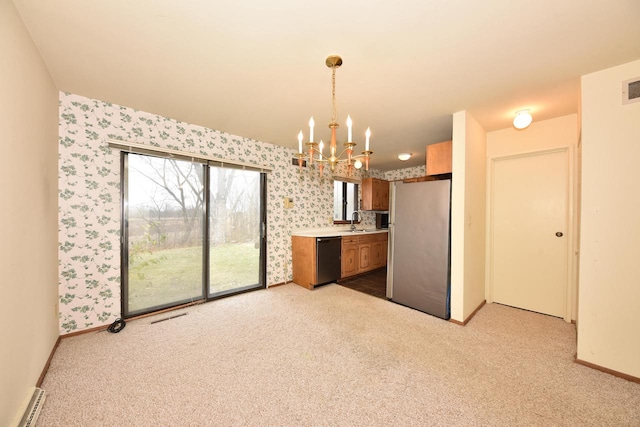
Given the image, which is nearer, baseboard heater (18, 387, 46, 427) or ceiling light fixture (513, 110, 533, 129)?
baseboard heater (18, 387, 46, 427)

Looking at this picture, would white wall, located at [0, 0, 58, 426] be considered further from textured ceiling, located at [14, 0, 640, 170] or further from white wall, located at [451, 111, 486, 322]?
white wall, located at [451, 111, 486, 322]

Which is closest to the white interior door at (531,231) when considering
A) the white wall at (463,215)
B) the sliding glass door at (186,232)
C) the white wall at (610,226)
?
the white wall at (463,215)

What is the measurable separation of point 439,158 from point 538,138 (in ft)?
4.05

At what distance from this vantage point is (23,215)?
1.51 m

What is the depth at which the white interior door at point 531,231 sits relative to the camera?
2840 mm

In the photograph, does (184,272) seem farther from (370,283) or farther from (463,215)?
(463,215)

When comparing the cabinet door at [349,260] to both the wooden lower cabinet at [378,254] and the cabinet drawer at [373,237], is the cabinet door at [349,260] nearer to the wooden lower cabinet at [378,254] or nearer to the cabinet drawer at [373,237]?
the cabinet drawer at [373,237]

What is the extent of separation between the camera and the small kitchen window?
5230mm

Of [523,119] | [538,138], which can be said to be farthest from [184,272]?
[538,138]

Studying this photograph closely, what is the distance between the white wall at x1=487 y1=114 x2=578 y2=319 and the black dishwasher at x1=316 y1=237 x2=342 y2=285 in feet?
8.51

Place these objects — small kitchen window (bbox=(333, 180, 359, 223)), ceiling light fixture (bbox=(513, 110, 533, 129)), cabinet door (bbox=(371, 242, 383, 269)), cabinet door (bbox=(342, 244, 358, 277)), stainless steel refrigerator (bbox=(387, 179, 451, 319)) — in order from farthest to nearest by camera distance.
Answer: small kitchen window (bbox=(333, 180, 359, 223)) → cabinet door (bbox=(371, 242, 383, 269)) → cabinet door (bbox=(342, 244, 358, 277)) → stainless steel refrigerator (bbox=(387, 179, 451, 319)) → ceiling light fixture (bbox=(513, 110, 533, 129))

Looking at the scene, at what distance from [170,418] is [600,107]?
392 cm

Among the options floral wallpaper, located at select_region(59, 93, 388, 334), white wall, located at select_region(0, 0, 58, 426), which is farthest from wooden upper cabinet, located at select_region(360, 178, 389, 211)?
white wall, located at select_region(0, 0, 58, 426)

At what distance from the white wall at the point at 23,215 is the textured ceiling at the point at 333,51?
278 mm
